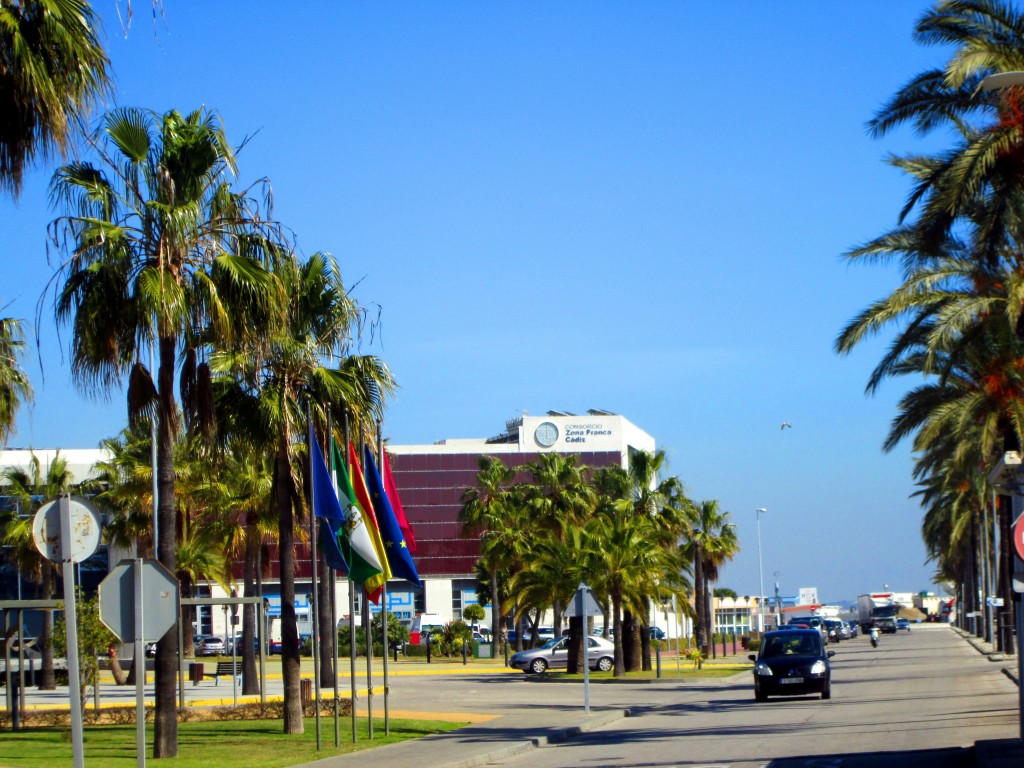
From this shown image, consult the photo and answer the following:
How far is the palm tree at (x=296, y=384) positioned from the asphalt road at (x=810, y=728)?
563 centimetres

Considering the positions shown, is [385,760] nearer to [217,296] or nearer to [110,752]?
[110,752]

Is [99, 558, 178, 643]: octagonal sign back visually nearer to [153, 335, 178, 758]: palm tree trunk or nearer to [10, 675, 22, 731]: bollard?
[153, 335, 178, 758]: palm tree trunk

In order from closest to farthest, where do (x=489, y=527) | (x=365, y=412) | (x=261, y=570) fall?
(x=365, y=412)
(x=261, y=570)
(x=489, y=527)

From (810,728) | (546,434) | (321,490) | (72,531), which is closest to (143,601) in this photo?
(72,531)

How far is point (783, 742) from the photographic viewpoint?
19.3 meters

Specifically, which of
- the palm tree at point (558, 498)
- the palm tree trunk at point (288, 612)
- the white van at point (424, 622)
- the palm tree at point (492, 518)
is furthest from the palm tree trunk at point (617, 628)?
the white van at point (424, 622)

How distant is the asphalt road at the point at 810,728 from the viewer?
17.1 m

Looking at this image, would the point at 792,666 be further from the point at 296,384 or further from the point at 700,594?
the point at 700,594

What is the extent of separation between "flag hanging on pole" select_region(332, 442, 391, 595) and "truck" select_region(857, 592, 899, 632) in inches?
3960

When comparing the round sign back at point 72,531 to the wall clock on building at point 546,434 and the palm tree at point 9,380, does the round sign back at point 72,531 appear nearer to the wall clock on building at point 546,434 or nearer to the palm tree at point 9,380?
the palm tree at point 9,380

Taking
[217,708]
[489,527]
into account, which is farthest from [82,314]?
[489,527]

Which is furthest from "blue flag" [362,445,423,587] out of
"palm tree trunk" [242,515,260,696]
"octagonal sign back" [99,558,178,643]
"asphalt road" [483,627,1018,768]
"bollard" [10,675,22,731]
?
"palm tree trunk" [242,515,260,696]

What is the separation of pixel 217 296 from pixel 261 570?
29085 millimetres

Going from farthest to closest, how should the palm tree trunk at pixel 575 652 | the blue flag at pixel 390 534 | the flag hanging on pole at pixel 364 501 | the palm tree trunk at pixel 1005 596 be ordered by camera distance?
the palm tree trunk at pixel 575 652
the palm tree trunk at pixel 1005 596
the blue flag at pixel 390 534
the flag hanging on pole at pixel 364 501
